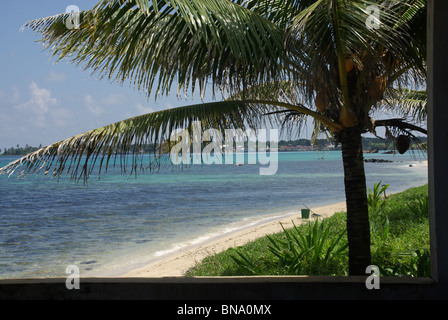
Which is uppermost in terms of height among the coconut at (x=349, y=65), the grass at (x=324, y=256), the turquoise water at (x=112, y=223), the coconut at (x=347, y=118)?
the coconut at (x=349, y=65)

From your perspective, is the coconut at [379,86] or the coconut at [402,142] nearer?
the coconut at [379,86]

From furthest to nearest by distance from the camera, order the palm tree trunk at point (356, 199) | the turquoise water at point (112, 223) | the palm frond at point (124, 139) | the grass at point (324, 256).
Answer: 1. the turquoise water at point (112, 223)
2. the grass at point (324, 256)
3. the palm tree trunk at point (356, 199)
4. the palm frond at point (124, 139)

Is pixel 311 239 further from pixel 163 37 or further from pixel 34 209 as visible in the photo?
pixel 34 209

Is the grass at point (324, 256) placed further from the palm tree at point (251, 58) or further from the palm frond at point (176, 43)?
the palm frond at point (176, 43)

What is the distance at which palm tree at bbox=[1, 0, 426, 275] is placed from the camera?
345 cm

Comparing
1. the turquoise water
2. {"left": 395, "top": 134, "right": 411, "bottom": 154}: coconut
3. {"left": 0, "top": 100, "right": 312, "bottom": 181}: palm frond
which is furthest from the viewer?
the turquoise water

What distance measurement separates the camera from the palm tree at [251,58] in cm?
345

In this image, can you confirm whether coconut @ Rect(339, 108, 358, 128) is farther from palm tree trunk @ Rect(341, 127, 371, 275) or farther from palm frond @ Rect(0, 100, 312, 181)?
palm frond @ Rect(0, 100, 312, 181)

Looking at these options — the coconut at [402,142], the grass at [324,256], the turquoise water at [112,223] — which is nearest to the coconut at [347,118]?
the coconut at [402,142]

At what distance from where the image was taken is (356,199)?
4273mm

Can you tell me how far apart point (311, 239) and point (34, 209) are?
26753 millimetres

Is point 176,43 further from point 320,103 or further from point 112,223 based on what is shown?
point 112,223

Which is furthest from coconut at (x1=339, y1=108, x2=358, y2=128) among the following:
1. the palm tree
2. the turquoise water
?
the turquoise water
